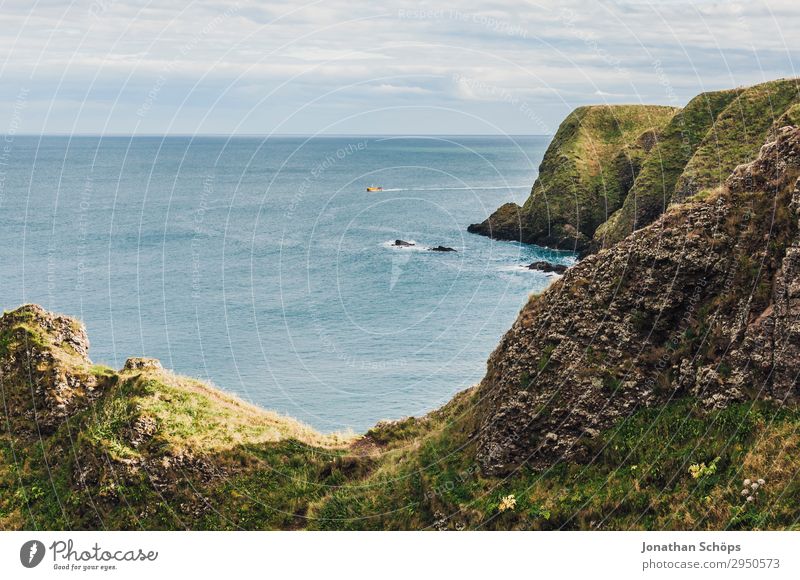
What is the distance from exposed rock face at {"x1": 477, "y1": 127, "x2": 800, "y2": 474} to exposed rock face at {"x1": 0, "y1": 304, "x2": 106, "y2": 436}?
17.7 meters

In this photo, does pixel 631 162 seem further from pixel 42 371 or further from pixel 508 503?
pixel 508 503

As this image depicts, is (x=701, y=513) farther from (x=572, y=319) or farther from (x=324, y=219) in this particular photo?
(x=324, y=219)

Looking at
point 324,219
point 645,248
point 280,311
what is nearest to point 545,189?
point 324,219

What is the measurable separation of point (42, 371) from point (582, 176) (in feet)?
440

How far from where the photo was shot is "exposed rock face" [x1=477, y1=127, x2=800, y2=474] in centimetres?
2598

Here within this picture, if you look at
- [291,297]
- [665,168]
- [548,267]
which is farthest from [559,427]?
[548,267]

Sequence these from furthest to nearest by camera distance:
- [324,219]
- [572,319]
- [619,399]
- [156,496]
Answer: [324,219]
[156,496]
[572,319]
[619,399]

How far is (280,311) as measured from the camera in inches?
4331

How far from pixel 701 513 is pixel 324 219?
560 feet

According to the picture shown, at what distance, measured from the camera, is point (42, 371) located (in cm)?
3491

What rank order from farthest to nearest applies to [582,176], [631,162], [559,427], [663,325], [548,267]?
[582,176] → [631,162] → [548,267] → [663,325] → [559,427]

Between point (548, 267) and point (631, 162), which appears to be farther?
point (631, 162)

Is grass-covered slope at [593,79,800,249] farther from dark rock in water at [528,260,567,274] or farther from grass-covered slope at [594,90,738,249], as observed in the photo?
dark rock in water at [528,260,567,274]

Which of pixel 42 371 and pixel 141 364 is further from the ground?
pixel 42 371
